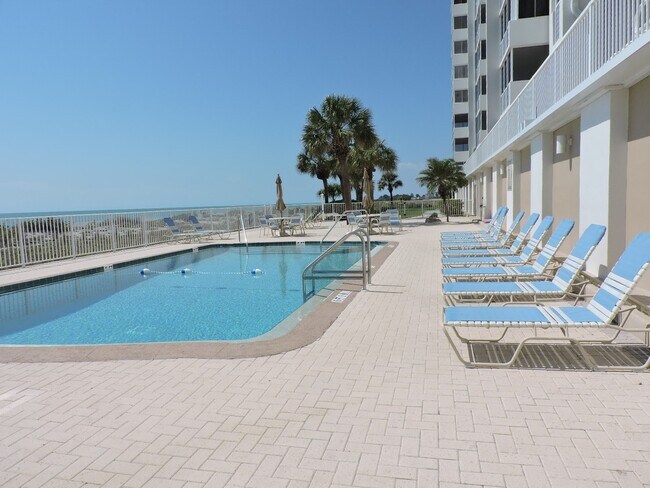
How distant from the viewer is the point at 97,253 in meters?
14.0

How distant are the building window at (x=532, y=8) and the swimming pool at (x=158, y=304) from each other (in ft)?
35.1

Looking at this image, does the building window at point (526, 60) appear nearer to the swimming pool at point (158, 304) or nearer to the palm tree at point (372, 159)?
the palm tree at point (372, 159)

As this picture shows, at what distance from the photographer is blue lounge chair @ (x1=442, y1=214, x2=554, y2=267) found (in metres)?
7.38

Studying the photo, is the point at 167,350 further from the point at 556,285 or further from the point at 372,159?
the point at 372,159

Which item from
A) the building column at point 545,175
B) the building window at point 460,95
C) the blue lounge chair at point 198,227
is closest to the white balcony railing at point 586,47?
the building column at point 545,175

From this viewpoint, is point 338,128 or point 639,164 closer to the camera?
point 639,164

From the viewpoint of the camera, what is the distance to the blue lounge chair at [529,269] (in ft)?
20.8

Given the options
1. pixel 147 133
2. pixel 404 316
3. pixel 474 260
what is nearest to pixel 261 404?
pixel 404 316

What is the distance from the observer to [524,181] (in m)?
13.1

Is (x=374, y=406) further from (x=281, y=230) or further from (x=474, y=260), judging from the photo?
(x=281, y=230)

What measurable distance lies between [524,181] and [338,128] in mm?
15175

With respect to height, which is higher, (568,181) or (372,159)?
(372,159)

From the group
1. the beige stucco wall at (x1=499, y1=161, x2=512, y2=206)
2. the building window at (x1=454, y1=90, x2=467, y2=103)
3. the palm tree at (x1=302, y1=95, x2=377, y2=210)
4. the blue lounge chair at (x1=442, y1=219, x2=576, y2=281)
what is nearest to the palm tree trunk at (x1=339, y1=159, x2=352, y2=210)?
the palm tree at (x1=302, y1=95, x2=377, y2=210)

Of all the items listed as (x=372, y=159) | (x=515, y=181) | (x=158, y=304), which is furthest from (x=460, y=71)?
(x=158, y=304)
